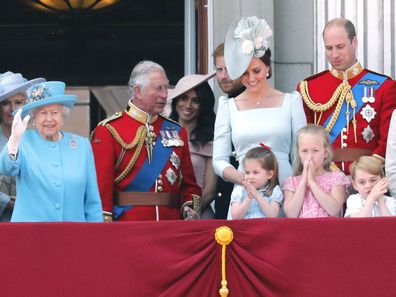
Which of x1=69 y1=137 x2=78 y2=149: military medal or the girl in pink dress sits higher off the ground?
x1=69 y1=137 x2=78 y2=149: military medal

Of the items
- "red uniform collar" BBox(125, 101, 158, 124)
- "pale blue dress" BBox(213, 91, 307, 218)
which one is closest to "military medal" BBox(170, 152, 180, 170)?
"red uniform collar" BBox(125, 101, 158, 124)

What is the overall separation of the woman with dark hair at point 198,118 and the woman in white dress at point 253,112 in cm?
58

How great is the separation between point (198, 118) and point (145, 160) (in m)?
0.63

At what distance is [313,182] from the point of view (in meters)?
8.20

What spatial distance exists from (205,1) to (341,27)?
6.12 feet

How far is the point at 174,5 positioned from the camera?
11672 millimetres

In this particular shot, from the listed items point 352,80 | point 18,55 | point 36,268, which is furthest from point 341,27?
point 18,55

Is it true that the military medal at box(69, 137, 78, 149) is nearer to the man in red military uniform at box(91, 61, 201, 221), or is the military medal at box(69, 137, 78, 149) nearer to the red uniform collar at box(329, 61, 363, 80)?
the man in red military uniform at box(91, 61, 201, 221)

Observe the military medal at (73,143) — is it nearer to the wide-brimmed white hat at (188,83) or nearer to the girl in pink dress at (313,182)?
the girl in pink dress at (313,182)

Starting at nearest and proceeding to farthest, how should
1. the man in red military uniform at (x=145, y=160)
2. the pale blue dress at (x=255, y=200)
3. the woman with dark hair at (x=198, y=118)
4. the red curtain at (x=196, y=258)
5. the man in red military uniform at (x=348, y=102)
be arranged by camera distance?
the red curtain at (x=196, y=258) < the pale blue dress at (x=255, y=200) < the man in red military uniform at (x=348, y=102) < the man in red military uniform at (x=145, y=160) < the woman with dark hair at (x=198, y=118)

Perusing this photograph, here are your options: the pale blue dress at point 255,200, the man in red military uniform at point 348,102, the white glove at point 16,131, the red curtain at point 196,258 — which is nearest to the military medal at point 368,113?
the man in red military uniform at point 348,102

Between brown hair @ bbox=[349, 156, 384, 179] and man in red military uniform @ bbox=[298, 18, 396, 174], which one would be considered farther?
man in red military uniform @ bbox=[298, 18, 396, 174]

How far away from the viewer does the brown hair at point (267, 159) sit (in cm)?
828

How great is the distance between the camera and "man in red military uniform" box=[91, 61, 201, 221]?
8.81 meters
